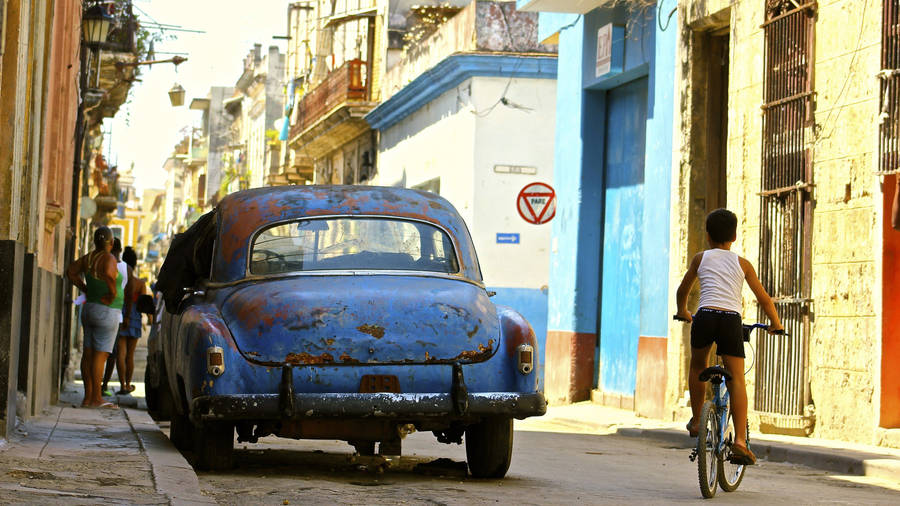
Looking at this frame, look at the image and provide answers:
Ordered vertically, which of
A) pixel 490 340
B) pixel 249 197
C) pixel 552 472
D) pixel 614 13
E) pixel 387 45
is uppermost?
pixel 387 45

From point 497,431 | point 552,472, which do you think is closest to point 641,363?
point 552,472

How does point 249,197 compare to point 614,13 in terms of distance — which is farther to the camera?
point 614,13

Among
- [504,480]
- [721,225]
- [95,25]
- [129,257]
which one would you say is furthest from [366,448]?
[95,25]

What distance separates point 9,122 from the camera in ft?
30.0

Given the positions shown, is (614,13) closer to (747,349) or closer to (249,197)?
(747,349)

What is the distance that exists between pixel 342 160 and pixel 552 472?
29.5 meters

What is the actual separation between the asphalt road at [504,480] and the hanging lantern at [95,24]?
10.4m

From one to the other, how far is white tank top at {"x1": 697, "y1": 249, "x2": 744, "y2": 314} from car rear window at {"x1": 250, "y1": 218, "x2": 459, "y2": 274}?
145 cm

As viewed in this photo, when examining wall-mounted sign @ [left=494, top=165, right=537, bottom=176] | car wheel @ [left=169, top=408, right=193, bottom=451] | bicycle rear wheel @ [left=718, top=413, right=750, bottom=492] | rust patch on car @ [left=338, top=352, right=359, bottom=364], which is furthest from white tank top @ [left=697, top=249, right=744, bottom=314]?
wall-mounted sign @ [left=494, top=165, right=537, bottom=176]

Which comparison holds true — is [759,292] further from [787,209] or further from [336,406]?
[787,209]

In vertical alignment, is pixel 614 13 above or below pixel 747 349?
above

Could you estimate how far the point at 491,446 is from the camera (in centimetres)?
845

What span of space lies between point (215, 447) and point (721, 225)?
121 inches

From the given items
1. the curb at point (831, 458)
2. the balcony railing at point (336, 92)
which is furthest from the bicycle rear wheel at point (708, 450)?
the balcony railing at point (336, 92)
